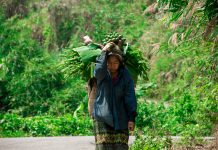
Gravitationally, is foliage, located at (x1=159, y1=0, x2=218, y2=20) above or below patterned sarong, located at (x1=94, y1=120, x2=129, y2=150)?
above

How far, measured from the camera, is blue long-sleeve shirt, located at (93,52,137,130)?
722 centimetres

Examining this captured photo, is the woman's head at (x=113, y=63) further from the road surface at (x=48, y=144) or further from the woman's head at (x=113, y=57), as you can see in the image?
the road surface at (x=48, y=144)

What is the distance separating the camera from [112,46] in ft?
24.0

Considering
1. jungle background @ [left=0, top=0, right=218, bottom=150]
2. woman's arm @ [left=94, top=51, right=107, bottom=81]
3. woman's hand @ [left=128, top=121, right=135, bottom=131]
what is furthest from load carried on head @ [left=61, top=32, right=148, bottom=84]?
woman's hand @ [left=128, top=121, right=135, bottom=131]

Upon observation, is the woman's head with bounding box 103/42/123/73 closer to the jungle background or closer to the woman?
the woman

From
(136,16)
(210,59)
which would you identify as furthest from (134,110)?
(136,16)

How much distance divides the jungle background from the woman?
928 millimetres

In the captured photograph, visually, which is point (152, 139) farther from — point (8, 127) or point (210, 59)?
point (8, 127)

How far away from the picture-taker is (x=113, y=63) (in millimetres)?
7328

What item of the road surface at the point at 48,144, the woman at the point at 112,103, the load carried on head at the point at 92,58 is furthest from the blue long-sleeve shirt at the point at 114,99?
the road surface at the point at 48,144

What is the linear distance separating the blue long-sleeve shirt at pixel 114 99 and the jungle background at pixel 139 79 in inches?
39.8

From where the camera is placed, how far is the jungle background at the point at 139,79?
9469 mm

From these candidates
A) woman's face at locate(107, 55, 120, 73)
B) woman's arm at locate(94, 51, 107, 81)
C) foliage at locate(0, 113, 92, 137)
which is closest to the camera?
woman's arm at locate(94, 51, 107, 81)

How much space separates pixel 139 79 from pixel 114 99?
12.9 meters
